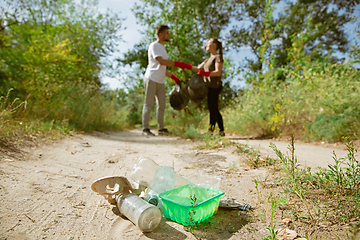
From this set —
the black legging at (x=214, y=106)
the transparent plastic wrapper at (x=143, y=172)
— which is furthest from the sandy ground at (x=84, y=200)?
the black legging at (x=214, y=106)

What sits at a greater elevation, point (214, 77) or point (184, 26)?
point (184, 26)

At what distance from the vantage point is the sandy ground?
1354 millimetres

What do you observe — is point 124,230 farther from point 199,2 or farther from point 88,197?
point 199,2

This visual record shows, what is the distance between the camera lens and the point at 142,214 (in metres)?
1.37

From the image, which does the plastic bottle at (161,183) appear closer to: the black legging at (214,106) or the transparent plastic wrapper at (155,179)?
the transparent plastic wrapper at (155,179)

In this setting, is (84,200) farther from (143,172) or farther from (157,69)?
(157,69)

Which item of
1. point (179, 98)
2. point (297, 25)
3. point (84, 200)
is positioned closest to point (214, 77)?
point (179, 98)

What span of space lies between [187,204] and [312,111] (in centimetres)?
403

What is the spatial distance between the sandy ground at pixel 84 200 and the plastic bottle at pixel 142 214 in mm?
44

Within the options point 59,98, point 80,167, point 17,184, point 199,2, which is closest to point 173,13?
point 199,2

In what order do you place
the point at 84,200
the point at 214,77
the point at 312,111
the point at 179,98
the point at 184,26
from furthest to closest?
the point at 184,26
the point at 179,98
the point at 214,77
the point at 312,111
the point at 84,200

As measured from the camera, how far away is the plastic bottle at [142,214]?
4.52 ft

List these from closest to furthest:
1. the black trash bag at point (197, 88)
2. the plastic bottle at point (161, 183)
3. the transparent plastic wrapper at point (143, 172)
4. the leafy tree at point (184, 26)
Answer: the plastic bottle at point (161, 183), the transparent plastic wrapper at point (143, 172), the black trash bag at point (197, 88), the leafy tree at point (184, 26)

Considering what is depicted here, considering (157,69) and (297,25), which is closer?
(157,69)
